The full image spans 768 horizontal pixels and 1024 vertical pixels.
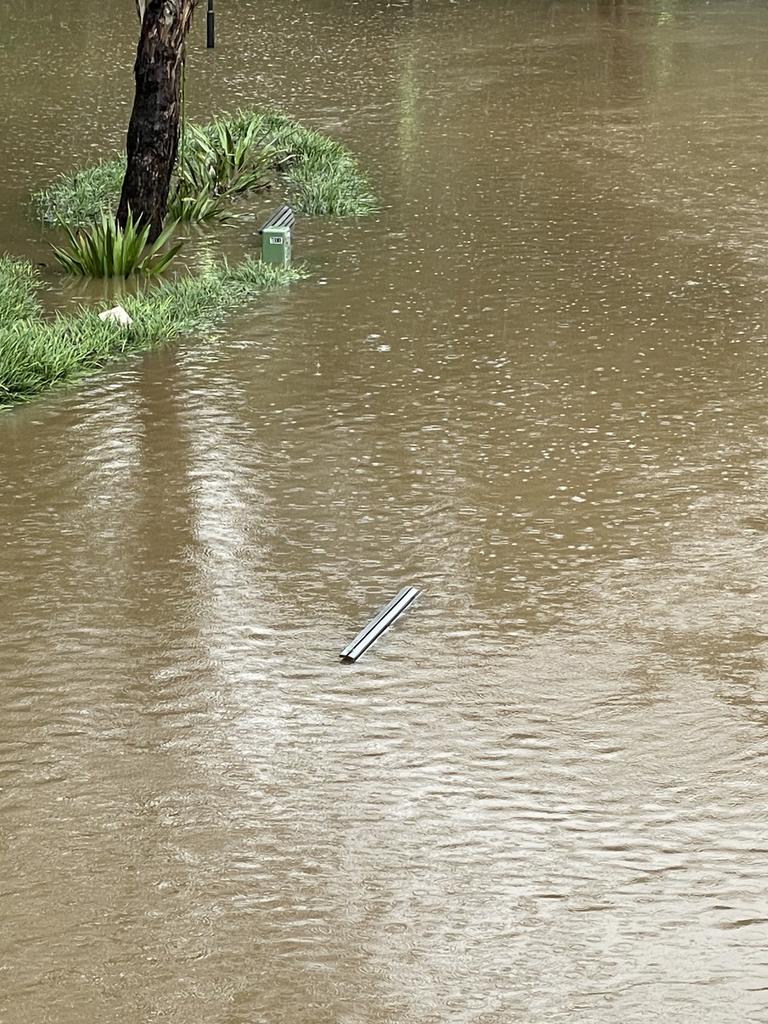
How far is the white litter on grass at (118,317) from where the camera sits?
714 centimetres

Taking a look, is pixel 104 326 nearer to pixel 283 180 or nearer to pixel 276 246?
pixel 276 246

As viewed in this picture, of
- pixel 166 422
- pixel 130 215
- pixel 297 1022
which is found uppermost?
pixel 130 215

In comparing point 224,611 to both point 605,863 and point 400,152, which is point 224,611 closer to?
point 605,863

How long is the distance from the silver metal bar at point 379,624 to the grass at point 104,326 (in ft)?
7.65

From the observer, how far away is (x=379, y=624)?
4.52 metres

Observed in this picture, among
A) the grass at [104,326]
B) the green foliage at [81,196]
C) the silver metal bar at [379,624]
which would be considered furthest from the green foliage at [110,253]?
the silver metal bar at [379,624]

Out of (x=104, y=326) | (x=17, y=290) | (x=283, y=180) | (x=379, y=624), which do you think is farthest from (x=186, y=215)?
(x=379, y=624)

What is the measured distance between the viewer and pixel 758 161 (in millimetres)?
10305

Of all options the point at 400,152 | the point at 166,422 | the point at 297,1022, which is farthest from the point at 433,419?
the point at 400,152

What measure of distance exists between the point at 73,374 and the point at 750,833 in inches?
154

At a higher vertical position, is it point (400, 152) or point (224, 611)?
point (400, 152)

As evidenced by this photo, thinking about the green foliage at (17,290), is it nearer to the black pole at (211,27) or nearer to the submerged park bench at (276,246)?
the submerged park bench at (276,246)

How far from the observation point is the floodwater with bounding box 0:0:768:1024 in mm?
3277

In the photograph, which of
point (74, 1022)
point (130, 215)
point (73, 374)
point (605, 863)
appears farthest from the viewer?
point (130, 215)
